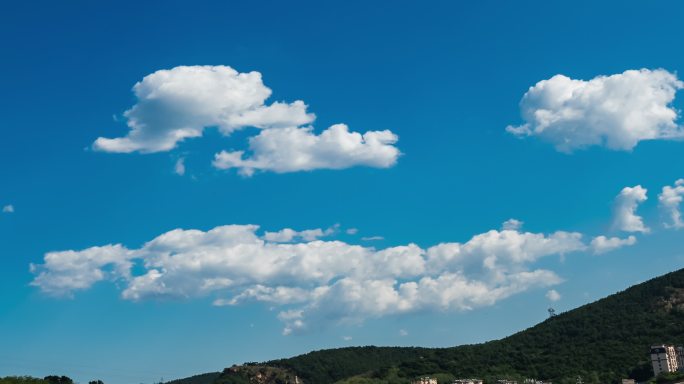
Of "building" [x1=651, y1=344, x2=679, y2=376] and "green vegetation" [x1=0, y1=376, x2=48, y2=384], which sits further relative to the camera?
"building" [x1=651, y1=344, x2=679, y2=376]

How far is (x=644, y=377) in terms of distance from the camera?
19662 cm

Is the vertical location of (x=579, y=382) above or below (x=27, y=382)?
below

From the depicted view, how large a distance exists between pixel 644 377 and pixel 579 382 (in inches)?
738

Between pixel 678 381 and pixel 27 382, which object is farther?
pixel 27 382

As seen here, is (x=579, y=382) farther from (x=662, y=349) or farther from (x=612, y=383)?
(x=662, y=349)

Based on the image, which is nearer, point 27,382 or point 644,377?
point 27,382

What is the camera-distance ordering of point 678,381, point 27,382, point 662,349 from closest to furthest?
point 678,381
point 27,382
point 662,349

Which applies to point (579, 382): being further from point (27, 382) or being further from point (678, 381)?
point (27, 382)

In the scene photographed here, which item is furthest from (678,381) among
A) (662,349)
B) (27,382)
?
(27,382)

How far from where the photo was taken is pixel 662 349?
7707 inches

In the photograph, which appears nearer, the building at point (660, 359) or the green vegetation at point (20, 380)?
the green vegetation at point (20, 380)

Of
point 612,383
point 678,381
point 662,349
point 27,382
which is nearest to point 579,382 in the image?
point 612,383

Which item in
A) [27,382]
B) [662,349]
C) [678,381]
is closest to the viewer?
[678,381]

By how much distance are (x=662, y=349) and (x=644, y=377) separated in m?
9.97
